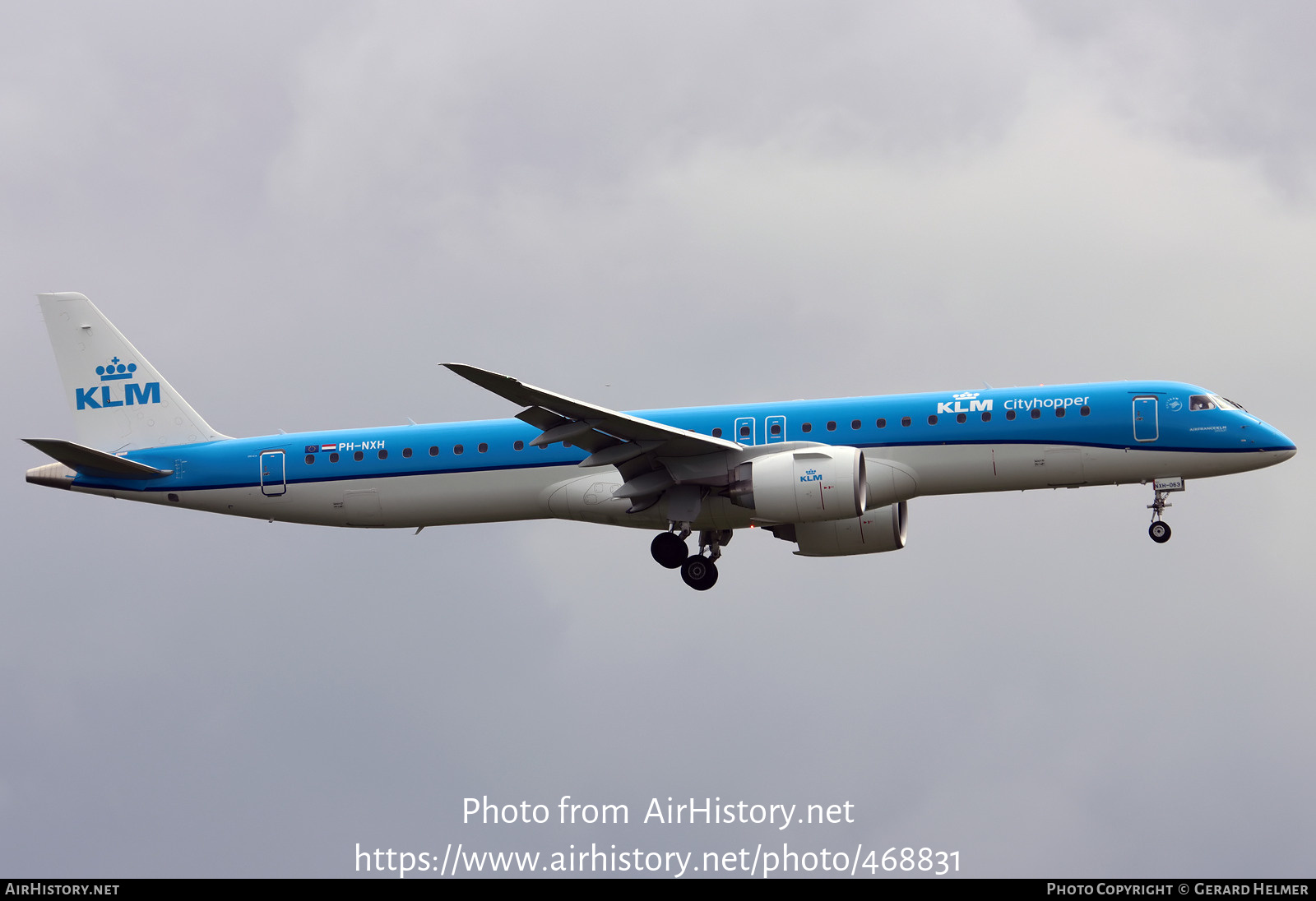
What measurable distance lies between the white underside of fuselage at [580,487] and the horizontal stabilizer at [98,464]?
58 cm

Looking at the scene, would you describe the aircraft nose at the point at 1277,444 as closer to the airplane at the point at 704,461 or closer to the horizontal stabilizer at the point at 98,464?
the airplane at the point at 704,461

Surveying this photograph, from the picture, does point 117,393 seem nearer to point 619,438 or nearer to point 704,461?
point 619,438

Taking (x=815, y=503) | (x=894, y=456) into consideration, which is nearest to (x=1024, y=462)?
(x=894, y=456)

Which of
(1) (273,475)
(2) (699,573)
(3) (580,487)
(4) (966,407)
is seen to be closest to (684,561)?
(2) (699,573)

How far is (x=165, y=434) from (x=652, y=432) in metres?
16.6

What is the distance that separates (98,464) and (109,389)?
12.2 feet

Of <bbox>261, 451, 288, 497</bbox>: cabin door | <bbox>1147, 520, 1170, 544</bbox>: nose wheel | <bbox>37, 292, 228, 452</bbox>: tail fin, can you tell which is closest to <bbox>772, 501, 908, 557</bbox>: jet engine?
<bbox>1147, 520, 1170, 544</bbox>: nose wheel

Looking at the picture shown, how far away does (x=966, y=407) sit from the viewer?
39.7 metres

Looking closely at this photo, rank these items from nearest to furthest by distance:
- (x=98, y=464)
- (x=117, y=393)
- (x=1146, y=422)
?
(x=1146, y=422) < (x=98, y=464) < (x=117, y=393)

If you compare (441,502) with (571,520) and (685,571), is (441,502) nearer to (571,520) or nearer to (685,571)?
(571,520)

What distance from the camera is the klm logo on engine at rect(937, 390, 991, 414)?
39656mm

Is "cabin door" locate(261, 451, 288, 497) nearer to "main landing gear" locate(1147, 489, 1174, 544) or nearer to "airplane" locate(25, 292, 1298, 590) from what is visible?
"airplane" locate(25, 292, 1298, 590)

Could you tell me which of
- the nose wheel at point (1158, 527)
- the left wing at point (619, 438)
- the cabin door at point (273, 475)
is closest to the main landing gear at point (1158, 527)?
the nose wheel at point (1158, 527)

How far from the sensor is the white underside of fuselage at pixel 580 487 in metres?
39.3
